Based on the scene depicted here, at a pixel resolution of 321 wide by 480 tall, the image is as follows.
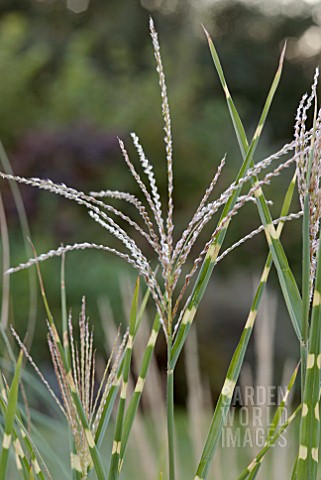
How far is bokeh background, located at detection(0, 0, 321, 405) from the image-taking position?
4.29m

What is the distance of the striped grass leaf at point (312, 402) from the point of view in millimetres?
388

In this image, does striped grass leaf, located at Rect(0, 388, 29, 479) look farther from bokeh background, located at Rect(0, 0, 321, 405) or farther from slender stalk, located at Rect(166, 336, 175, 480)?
bokeh background, located at Rect(0, 0, 321, 405)

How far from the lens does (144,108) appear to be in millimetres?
5586

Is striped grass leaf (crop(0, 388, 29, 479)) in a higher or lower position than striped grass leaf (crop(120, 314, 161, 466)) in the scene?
lower

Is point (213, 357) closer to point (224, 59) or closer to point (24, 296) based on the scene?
point (24, 296)

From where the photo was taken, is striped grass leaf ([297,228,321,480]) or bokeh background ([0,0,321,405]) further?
bokeh background ([0,0,321,405])

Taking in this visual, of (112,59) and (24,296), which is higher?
(112,59)

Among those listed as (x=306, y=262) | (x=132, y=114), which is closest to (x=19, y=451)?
(x=306, y=262)

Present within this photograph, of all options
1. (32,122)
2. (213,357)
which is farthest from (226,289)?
(32,122)

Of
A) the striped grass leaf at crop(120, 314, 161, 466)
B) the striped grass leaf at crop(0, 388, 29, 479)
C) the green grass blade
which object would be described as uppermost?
the green grass blade

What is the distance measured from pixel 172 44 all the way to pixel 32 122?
178cm

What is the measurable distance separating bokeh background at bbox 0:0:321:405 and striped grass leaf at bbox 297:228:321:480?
9.37ft

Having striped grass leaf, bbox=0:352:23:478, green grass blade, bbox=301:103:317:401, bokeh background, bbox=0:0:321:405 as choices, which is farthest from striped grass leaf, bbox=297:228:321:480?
bokeh background, bbox=0:0:321:405

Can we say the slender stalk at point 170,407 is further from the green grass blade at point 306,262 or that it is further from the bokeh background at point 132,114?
the bokeh background at point 132,114
